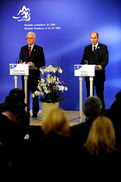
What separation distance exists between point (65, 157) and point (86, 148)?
17 centimetres

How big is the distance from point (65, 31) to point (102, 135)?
17.0ft

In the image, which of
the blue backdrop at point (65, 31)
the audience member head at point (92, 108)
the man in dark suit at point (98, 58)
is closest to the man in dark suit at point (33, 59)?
the man in dark suit at point (98, 58)

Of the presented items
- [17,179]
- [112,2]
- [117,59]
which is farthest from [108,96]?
[17,179]

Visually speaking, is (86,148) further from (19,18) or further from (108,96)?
(19,18)

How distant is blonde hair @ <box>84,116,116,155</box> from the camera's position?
1874 mm

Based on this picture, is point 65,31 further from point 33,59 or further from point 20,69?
point 20,69

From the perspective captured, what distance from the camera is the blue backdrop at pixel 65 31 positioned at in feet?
21.5

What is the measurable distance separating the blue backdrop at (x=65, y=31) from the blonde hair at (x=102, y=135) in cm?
479

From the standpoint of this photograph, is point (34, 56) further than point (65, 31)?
No

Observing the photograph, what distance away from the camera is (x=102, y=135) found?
189cm

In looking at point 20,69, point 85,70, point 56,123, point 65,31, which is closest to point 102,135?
point 56,123

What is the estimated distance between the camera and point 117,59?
654 cm

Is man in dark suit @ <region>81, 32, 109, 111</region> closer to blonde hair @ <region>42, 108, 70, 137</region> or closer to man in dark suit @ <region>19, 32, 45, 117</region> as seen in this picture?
man in dark suit @ <region>19, 32, 45, 117</region>

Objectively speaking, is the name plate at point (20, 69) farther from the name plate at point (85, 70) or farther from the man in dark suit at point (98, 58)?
the man in dark suit at point (98, 58)
